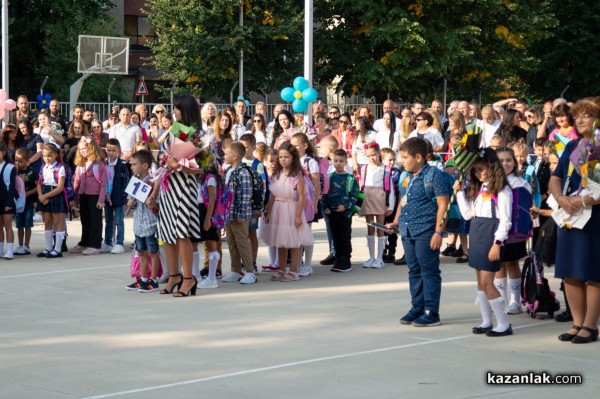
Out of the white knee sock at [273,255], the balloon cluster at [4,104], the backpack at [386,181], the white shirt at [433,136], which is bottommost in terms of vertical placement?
the white knee sock at [273,255]

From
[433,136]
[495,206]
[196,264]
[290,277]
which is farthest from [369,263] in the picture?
[495,206]

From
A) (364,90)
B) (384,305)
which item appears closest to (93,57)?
(364,90)

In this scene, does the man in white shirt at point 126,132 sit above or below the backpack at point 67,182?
above

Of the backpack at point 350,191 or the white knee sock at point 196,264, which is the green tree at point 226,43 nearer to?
the backpack at point 350,191

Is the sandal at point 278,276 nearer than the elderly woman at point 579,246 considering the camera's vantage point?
No

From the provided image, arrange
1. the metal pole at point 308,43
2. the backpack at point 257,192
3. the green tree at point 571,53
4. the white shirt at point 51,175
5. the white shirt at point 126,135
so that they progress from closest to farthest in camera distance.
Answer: the backpack at point 257,192 → the white shirt at point 51,175 → the white shirt at point 126,135 → the metal pole at point 308,43 → the green tree at point 571,53

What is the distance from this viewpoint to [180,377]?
8.49 meters

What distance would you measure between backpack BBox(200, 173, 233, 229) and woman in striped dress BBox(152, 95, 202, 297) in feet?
1.61

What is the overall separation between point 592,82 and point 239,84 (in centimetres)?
1620

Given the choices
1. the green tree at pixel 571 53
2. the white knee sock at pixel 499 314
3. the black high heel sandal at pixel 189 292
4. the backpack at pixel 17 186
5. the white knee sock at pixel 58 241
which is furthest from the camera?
the green tree at pixel 571 53

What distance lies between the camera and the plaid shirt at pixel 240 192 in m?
13.1

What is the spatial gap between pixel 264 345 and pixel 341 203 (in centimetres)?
488

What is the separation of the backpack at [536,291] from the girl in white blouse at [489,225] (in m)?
0.87

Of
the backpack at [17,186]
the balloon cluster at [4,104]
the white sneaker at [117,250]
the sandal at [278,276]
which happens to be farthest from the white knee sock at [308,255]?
the balloon cluster at [4,104]
